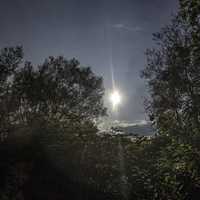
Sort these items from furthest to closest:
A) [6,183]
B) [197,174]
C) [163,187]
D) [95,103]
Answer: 1. [95,103]
2. [6,183]
3. [197,174]
4. [163,187]

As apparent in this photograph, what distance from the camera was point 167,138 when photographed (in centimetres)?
1008

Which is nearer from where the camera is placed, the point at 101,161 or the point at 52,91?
the point at 101,161

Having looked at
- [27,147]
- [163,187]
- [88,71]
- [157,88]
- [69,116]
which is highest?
[88,71]

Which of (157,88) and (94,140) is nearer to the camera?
(94,140)

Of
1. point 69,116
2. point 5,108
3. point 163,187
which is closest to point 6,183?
point 69,116

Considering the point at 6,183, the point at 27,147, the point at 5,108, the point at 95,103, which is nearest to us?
the point at 6,183

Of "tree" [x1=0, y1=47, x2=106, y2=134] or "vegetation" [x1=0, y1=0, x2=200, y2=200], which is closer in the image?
"vegetation" [x1=0, y1=0, x2=200, y2=200]

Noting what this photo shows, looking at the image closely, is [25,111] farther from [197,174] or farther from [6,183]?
[197,174]

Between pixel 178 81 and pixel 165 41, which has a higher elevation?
pixel 165 41

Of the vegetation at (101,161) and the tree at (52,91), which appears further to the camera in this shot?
the tree at (52,91)

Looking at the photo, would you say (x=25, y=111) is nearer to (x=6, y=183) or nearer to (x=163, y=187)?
(x=6, y=183)

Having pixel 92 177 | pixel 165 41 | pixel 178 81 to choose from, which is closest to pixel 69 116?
pixel 92 177

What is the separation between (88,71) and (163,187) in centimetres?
2974

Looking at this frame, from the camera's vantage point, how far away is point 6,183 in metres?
9.67
